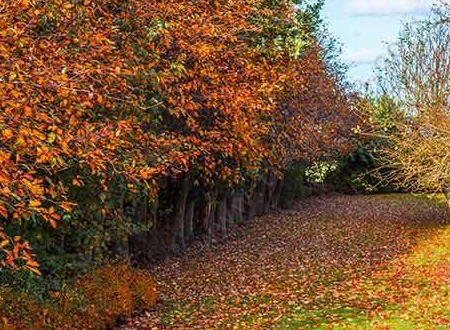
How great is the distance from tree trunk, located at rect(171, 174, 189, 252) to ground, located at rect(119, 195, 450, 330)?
0.64 meters

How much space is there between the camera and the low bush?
11.7 m

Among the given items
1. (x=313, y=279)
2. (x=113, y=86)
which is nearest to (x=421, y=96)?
(x=313, y=279)

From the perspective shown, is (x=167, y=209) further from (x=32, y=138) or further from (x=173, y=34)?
(x=32, y=138)

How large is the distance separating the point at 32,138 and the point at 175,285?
1285 centimetres

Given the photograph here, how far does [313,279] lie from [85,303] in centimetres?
812

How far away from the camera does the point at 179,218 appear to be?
25.9 metres

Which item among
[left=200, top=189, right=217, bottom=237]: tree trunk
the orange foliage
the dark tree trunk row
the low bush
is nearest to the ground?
the low bush

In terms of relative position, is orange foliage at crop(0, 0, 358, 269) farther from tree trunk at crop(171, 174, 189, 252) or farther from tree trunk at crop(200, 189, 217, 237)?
tree trunk at crop(200, 189, 217, 237)

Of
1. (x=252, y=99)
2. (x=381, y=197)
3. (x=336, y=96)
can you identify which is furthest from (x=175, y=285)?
(x=381, y=197)

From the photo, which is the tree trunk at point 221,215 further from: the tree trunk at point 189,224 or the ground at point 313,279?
the tree trunk at point 189,224

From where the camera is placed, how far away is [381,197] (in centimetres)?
5459

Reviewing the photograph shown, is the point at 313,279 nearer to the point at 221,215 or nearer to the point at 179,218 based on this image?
the point at 179,218

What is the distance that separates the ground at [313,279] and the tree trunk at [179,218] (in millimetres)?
643

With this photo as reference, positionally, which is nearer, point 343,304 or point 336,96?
point 343,304
